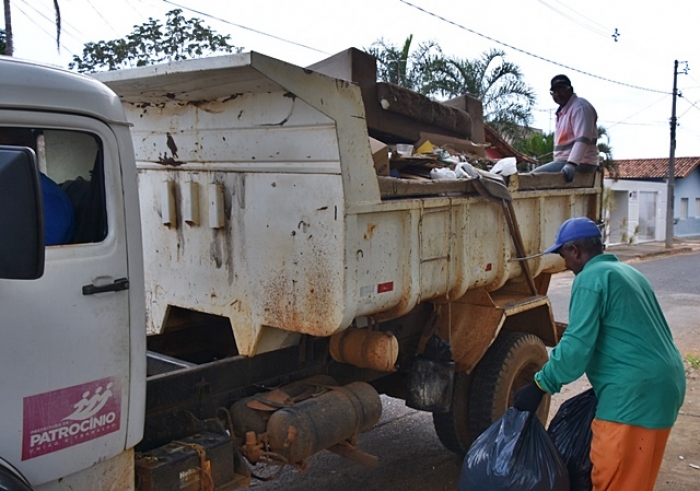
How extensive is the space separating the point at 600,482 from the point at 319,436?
4.29 ft

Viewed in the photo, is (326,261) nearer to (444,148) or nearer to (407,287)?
(407,287)

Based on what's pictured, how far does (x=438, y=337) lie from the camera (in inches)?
164

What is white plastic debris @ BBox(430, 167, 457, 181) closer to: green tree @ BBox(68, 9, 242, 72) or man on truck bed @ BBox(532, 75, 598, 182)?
man on truck bed @ BBox(532, 75, 598, 182)

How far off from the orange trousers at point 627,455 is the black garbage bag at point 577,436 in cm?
16

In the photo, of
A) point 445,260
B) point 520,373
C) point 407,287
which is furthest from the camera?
point 520,373

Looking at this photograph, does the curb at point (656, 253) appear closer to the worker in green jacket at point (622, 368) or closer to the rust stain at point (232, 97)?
the worker in green jacket at point (622, 368)

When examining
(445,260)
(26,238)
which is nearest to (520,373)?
(445,260)

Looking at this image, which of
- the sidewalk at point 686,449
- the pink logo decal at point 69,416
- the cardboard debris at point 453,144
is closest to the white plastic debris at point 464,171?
the cardboard debris at point 453,144

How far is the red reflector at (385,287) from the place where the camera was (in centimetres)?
332

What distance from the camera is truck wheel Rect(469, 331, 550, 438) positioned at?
4297 mm

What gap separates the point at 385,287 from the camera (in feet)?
11.0

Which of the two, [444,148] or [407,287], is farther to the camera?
[444,148]

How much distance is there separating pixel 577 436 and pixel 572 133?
2.97 metres

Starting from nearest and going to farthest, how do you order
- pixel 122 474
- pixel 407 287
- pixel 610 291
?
pixel 122 474, pixel 610 291, pixel 407 287
